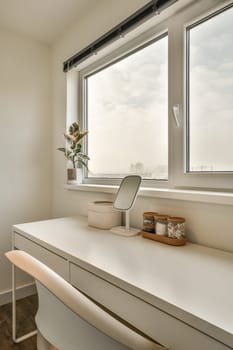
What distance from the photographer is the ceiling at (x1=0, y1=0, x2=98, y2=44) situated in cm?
167

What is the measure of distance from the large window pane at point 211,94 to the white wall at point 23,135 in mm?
1408

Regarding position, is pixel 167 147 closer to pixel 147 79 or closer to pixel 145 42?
pixel 147 79

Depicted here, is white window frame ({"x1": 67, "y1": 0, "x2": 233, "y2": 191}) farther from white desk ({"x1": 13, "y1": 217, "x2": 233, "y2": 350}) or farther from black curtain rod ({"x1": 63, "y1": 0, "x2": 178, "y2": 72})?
white desk ({"x1": 13, "y1": 217, "x2": 233, "y2": 350})

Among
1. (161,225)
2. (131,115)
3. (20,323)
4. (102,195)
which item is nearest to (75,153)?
(102,195)

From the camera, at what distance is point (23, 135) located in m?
2.09

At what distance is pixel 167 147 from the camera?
1.41m

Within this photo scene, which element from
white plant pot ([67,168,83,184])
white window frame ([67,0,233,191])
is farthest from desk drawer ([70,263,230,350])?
white plant pot ([67,168,83,184])

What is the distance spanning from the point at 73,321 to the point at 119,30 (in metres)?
1.53

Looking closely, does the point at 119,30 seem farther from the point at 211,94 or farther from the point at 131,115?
the point at 211,94

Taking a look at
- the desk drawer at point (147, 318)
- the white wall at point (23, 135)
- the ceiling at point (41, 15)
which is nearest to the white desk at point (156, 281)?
the desk drawer at point (147, 318)

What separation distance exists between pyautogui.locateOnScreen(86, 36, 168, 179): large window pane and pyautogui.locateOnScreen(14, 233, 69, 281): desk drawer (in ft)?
2.42

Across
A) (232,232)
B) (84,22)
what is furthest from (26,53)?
(232,232)

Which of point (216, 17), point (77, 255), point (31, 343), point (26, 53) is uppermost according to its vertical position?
point (26, 53)

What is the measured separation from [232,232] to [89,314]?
72cm
